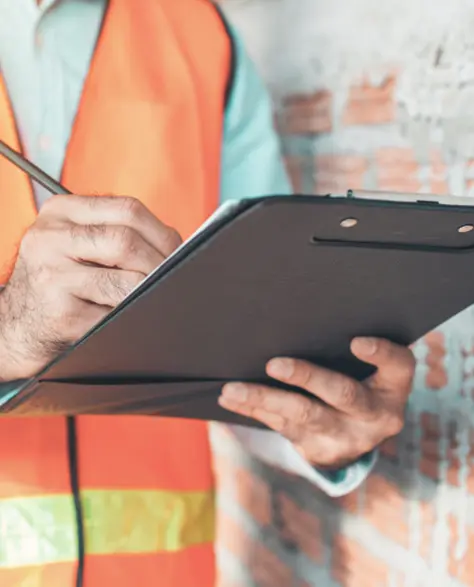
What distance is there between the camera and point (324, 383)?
2.09 ft

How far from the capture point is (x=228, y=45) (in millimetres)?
1002

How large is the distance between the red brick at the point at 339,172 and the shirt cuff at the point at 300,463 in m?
0.31

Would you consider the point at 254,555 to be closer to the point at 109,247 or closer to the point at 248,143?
the point at 248,143

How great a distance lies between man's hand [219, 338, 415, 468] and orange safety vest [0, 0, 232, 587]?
0.68 feet

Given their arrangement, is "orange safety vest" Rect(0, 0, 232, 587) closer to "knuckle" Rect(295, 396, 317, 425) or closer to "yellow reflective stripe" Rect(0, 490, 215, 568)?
"yellow reflective stripe" Rect(0, 490, 215, 568)

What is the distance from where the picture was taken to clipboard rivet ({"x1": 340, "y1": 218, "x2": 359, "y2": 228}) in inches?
16.3

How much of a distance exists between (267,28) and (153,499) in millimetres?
673

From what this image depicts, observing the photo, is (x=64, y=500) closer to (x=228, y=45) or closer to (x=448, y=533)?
(x=448, y=533)

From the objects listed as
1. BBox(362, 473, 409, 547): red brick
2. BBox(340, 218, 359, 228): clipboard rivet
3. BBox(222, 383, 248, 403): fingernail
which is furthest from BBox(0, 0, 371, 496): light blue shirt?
BBox(340, 218, 359, 228): clipboard rivet

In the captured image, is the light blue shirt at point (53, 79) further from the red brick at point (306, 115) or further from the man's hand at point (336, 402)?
the red brick at point (306, 115)

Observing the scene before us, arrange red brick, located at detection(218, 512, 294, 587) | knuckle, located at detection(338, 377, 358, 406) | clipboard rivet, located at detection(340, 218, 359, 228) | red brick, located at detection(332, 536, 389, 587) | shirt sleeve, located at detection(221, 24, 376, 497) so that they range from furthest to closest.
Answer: red brick, located at detection(218, 512, 294, 587)
shirt sleeve, located at detection(221, 24, 376, 497)
red brick, located at detection(332, 536, 389, 587)
knuckle, located at detection(338, 377, 358, 406)
clipboard rivet, located at detection(340, 218, 359, 228)

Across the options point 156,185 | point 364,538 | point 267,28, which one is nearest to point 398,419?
point 364,538

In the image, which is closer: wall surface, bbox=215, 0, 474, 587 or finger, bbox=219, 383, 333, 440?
finger, bbox=219, 383, 333, 440

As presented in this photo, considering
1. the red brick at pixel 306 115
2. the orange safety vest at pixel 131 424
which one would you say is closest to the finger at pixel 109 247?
the orange safety vest at pixel 131 424
